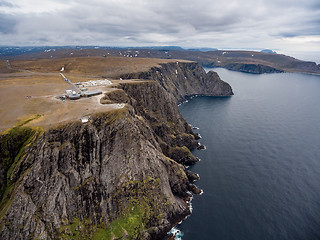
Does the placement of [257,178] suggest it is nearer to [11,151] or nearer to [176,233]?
[176,233]

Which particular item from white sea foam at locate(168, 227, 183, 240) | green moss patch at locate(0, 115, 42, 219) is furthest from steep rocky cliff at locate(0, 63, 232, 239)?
white sea foam at locate(168, 227, 183, 240)

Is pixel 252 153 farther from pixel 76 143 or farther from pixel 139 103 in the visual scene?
pixel 76 143

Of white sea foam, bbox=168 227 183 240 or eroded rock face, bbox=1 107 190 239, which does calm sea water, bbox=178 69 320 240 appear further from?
eroded rock face, bbox=1 107 190 239

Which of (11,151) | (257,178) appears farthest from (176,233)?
(11,151)

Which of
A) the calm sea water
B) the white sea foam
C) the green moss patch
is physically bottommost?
the white sea foam

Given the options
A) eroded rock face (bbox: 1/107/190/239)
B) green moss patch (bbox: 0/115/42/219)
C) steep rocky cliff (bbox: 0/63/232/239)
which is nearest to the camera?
eroded rock face (bbox: 1/107/190/239)

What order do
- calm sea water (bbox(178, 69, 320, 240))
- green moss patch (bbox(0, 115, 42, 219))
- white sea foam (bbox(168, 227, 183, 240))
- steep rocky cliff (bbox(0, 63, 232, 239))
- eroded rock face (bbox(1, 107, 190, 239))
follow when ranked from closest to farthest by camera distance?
1. eroded rock face (bbox(1, 107, 190, 239))
2. steep rocky cliff (bbox(0, 63, 232, 239))
3. green moss patch (bbox(0, 115, 42, 219))
4. white sea foam (bbox(168, 227, 183, 240))
5. calm sea water (bbox(178, 69, 320, 240))

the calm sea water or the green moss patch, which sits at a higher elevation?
the green moss patch
